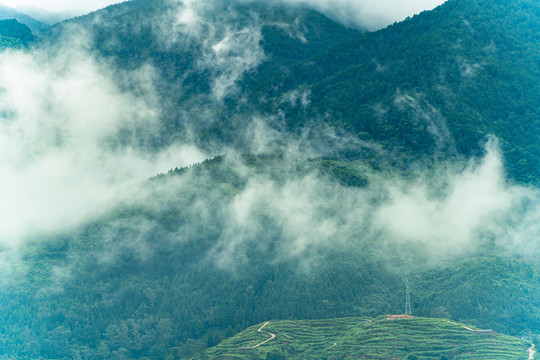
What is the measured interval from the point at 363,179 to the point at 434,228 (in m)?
24.6

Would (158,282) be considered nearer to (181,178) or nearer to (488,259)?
(181,178)

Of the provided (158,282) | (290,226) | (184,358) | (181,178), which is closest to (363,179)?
(290,226)

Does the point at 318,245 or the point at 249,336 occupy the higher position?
the point at 318,245

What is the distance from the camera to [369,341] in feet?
381

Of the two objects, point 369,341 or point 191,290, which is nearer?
point 369,341

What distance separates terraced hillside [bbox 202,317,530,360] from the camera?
11175 cm

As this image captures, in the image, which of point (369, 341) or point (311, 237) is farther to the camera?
point (311, 237)

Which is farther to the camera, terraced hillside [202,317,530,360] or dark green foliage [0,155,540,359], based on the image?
dark green foliage [0,155,540,359]

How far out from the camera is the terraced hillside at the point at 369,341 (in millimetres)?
111750

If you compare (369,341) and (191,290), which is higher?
(191,290)

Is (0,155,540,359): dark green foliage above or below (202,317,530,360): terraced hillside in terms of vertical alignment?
above

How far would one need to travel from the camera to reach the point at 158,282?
150 m

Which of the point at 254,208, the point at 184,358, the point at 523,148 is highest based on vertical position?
the point at 523,148

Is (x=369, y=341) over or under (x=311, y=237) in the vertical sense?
under
